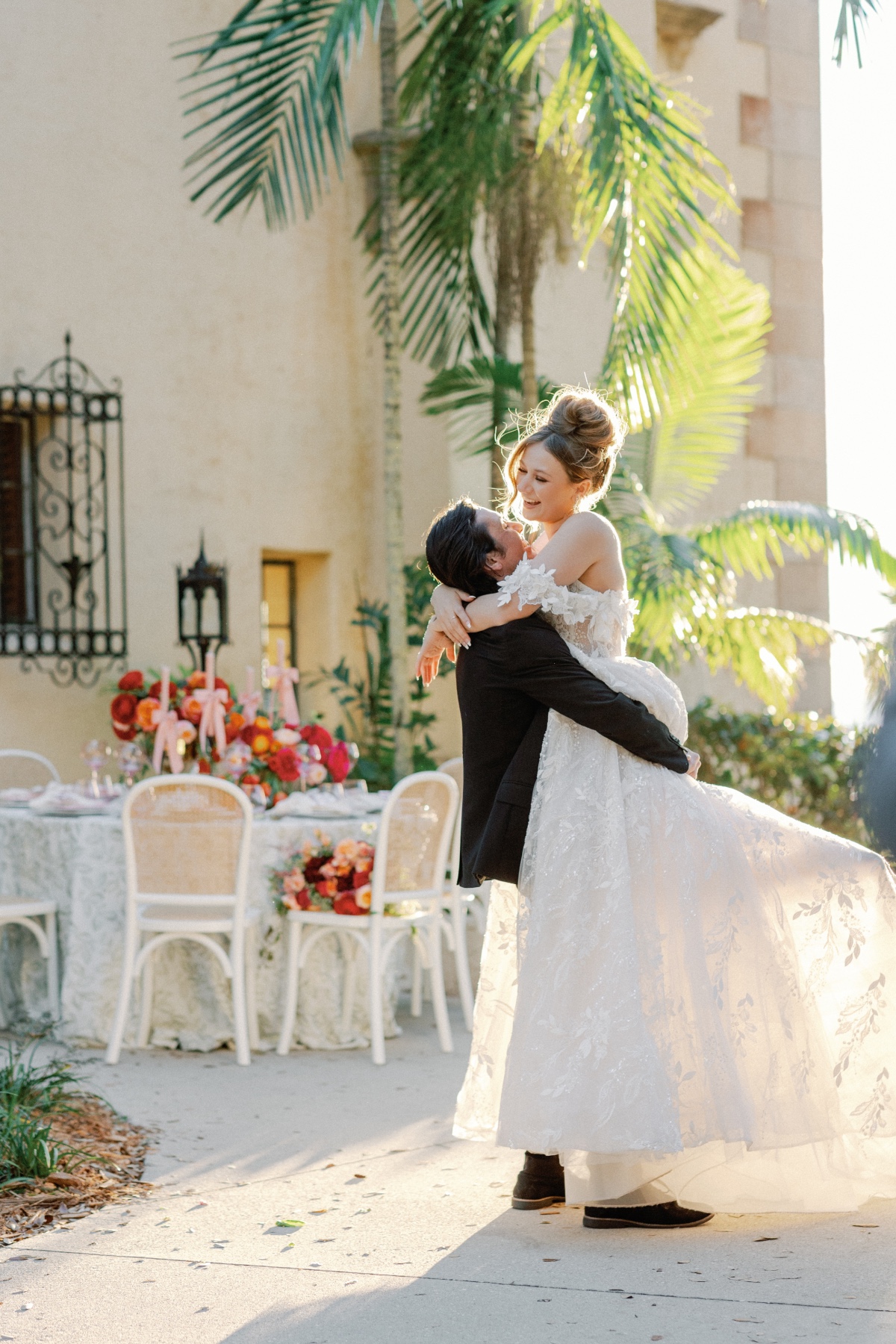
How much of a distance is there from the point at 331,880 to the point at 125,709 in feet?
4.35

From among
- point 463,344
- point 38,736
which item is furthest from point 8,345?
point 463,344

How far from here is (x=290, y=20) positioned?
289 inches

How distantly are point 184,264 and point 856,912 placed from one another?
7075 millimetres

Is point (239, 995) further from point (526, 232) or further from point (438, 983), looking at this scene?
point (526, 232)

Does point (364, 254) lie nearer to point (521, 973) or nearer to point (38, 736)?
point (38, 736)

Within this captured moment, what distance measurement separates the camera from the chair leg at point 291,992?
562 cm

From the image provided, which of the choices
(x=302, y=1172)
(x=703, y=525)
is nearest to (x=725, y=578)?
(x=703, y=525)

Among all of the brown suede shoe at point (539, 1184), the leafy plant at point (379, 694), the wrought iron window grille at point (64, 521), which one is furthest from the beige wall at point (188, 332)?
the brown suede shoe at point (539, 1184)

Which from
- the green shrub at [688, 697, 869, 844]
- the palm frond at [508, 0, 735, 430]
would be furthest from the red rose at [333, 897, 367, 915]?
the green shrub at [688, 697, 869, 844]

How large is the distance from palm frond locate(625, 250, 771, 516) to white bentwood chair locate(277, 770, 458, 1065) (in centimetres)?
363

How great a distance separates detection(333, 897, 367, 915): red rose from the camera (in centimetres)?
557

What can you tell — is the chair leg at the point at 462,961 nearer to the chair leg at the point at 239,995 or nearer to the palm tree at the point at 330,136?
the chair leg at the point at 239,995

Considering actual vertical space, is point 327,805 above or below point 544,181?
below

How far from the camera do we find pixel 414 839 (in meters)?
5.72
